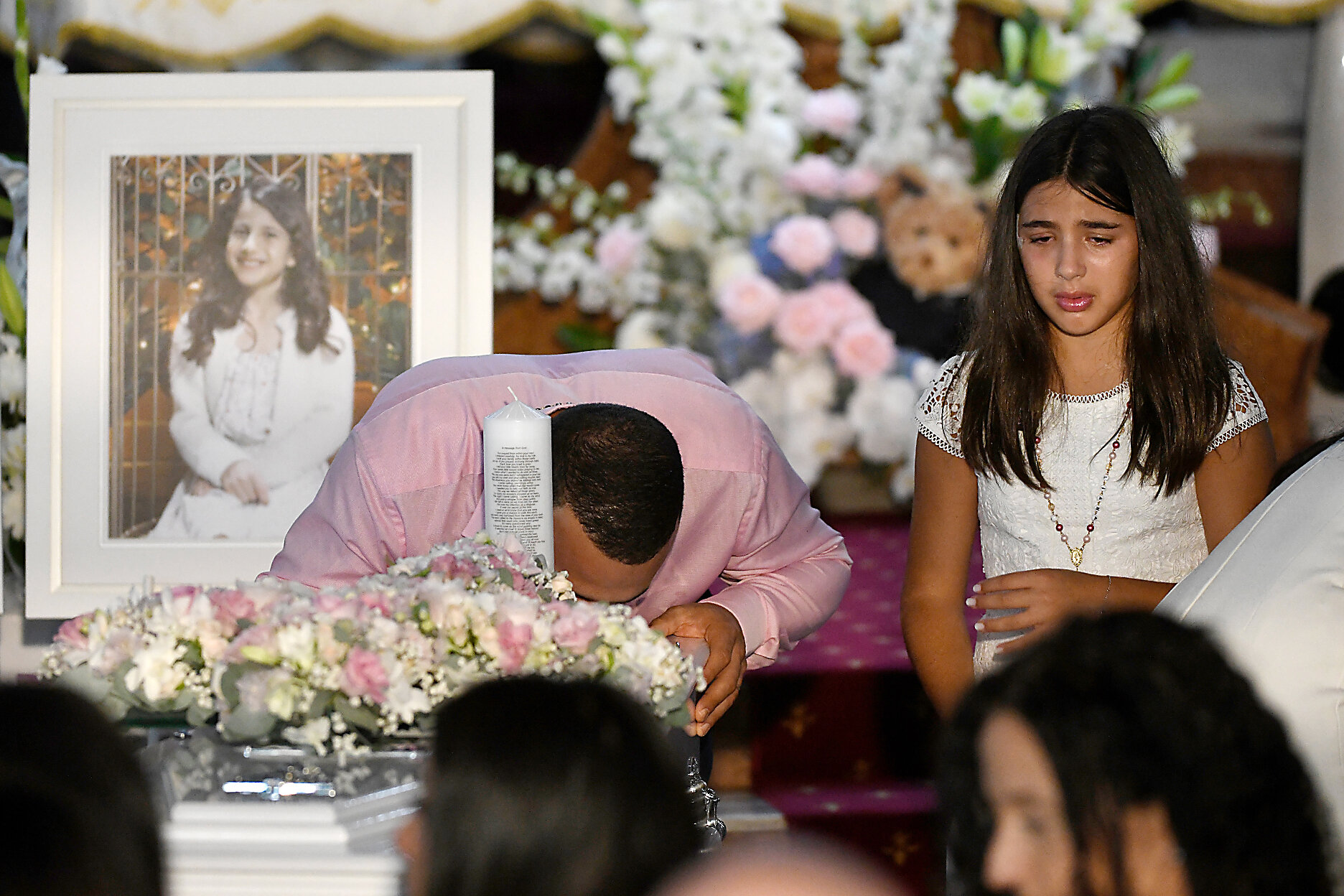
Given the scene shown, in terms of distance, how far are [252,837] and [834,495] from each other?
2.30 m

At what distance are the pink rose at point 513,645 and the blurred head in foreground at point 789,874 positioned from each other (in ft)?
2.10

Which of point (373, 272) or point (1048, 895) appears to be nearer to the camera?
point (1048, 895)

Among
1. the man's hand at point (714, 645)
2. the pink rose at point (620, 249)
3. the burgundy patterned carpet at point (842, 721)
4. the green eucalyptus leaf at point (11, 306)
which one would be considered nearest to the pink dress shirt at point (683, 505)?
the man's hand at point (714, 645)

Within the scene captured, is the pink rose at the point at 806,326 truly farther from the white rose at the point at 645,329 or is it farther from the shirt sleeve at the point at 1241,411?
the shirt sleeve at the point at 1241,411

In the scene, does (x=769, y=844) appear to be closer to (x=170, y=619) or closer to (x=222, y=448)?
(x=170, y=619)

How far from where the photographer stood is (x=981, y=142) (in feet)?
10.9

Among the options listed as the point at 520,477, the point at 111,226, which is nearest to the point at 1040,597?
the point at 520,477

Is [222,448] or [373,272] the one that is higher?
[373,272]

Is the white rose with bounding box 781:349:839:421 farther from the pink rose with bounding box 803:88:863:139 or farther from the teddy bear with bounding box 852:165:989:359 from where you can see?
the pink rose with bounding box 803:88:863:139

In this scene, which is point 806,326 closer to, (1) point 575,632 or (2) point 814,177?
(2) point 814,177

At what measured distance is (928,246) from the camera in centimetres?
329

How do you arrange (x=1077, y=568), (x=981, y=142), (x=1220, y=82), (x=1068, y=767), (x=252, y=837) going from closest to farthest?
1. (x=1068, y=767)
2. (x=252, y=837)
3. (x=1077, y=568)
4. (x=981, y=142)
5. (x=1220, y=82)

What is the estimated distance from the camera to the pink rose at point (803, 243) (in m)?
3.25

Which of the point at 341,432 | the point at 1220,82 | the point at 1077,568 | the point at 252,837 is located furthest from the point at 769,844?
the point at 1220,82
